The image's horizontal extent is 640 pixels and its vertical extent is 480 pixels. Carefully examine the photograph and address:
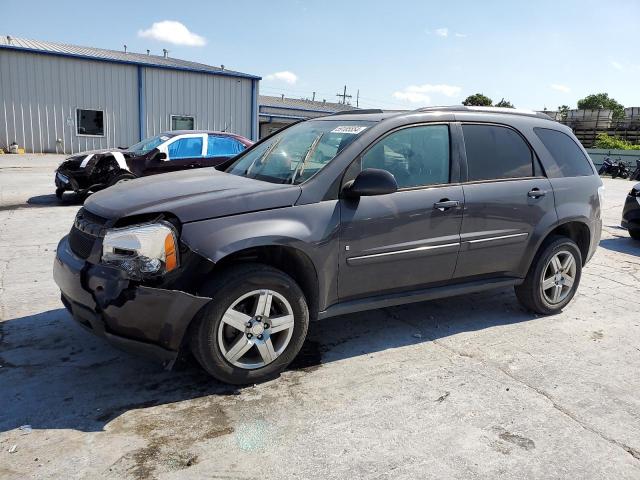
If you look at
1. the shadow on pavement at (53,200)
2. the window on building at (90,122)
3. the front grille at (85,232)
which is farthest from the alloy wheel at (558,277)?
the window on building at (90,122)

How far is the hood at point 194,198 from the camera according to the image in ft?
10.4

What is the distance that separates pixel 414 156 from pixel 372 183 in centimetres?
69

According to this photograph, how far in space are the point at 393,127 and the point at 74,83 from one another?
23.4m

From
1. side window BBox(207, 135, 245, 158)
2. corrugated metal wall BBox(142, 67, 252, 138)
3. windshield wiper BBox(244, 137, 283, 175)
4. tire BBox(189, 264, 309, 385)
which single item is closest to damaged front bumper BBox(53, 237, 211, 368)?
tire BBox(189, 264, 309, 385)

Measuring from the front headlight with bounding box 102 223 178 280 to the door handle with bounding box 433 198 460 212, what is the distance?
6.41 ft

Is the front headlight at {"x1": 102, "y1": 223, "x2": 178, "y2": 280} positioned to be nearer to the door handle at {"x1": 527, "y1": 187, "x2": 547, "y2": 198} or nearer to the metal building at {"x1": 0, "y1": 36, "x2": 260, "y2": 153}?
the door handle at {"x1": 527, "y1": 187, "x2": 547, "y2": 198}

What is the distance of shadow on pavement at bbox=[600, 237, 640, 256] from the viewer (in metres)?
8.02

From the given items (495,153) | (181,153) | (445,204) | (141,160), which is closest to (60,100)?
(141,160)

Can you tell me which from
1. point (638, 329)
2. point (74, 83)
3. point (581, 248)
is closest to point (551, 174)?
point (581, 248)

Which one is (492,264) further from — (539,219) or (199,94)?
(199,94)

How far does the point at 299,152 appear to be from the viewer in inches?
157

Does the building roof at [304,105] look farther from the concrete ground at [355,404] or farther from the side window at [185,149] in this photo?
the concrete ground at [355,404]

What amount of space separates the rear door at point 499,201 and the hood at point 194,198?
155cm

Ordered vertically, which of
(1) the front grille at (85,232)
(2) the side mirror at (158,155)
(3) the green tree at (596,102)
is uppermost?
(3) the green tree at (596,102)
